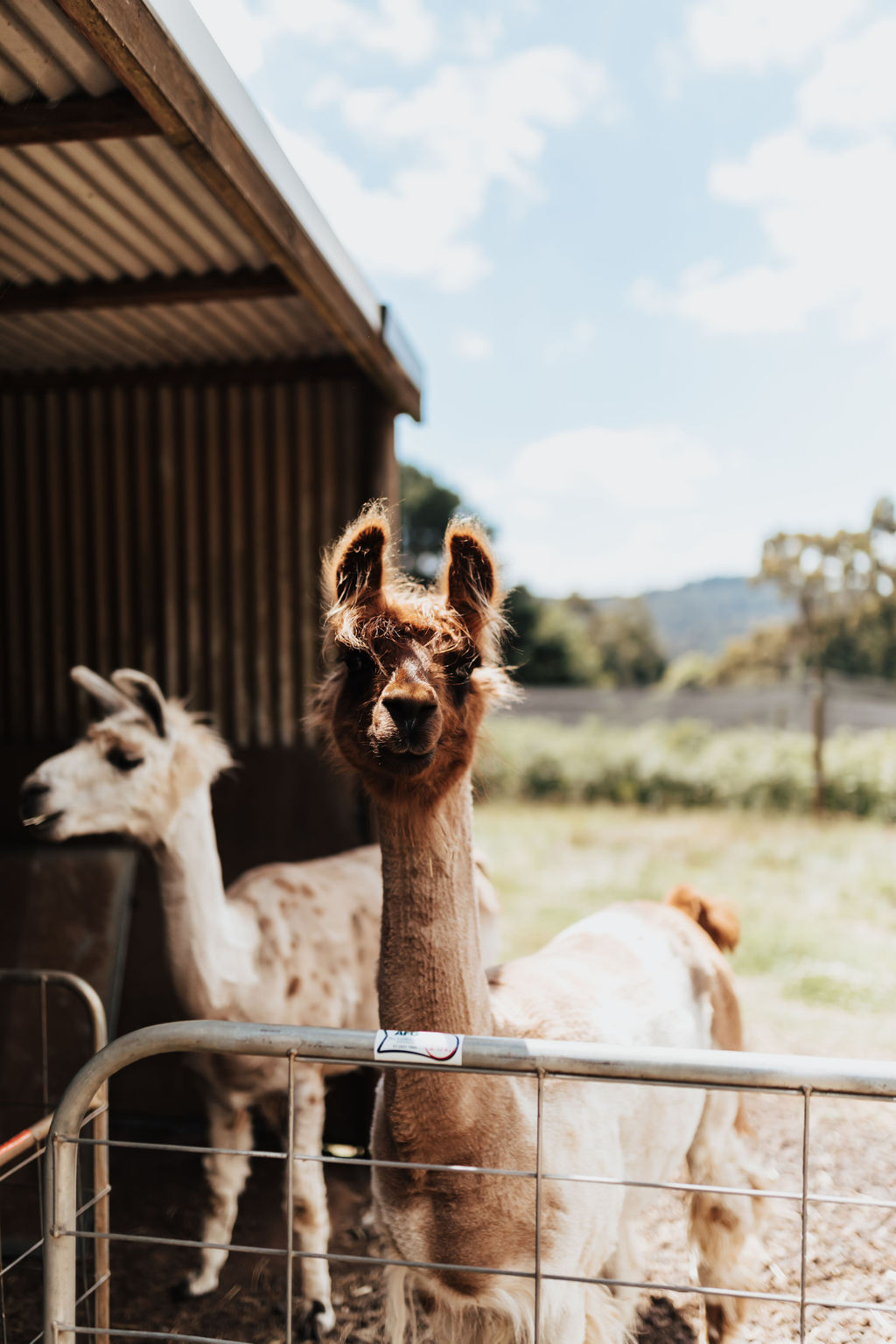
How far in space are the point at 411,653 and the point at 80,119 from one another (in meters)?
2.17

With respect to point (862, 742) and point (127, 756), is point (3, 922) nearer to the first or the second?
point (127, 756)

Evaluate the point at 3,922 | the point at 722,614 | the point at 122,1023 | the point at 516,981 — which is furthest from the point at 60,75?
the point at 722,614

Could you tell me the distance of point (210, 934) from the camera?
3250 millimetres

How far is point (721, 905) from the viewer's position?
331 centimetres

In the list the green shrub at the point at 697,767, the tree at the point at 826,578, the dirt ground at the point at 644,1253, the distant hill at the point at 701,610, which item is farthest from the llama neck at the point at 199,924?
the distant hill at the point at 701,610

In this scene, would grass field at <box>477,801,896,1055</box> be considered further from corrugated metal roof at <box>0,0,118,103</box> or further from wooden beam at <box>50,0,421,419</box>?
corrugated metal roof at <box>0,0,118,103</box>

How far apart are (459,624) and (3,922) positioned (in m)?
3.66

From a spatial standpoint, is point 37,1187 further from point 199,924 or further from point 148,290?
point 148,290

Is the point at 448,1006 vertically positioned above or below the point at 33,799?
below

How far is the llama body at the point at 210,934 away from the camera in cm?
322

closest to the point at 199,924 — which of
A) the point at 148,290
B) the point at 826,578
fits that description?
the point at 148,290

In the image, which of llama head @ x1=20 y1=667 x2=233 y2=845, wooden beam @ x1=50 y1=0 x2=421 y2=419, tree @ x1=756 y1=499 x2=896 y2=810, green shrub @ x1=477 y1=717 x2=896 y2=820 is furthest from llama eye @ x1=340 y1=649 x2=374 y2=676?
tree @ x1=756 y1=499 x2=896 y2=810

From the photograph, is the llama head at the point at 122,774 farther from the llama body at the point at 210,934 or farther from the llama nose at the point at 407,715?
the llama nose at the point at 407,715

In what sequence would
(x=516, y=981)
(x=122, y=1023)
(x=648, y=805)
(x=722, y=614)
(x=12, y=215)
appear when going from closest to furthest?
(x=516, y=981)
(x=12, y=215)
(x=122, y=1023)
(x=648, y=805)
(x=722, y=614)
